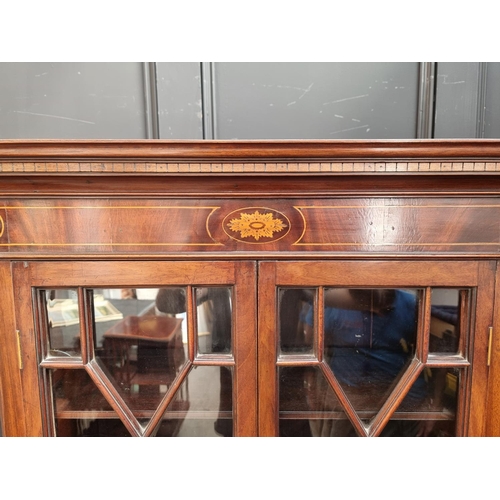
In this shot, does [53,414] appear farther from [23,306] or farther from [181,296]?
[181,296]

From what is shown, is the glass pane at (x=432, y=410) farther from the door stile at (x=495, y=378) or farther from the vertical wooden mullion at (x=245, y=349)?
the vertical wooden mullion at (x=245, y=349)

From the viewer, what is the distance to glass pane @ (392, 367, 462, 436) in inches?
20.5

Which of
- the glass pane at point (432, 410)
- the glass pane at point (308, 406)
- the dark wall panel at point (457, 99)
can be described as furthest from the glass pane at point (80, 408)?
the dark wall panel at point (457, 99)

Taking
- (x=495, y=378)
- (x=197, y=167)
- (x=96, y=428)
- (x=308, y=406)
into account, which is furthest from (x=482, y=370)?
(x=96, y=428)

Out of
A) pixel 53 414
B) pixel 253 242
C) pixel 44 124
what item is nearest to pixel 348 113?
pixel 253 242

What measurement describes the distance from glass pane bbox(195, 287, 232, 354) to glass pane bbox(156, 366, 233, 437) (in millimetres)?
37

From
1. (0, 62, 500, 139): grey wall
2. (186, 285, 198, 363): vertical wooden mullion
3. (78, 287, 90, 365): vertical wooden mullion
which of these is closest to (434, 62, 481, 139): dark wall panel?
(0, 62, 500, 139): grey wall

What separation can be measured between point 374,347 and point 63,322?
0.52 metres

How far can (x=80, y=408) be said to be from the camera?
0.54 meters

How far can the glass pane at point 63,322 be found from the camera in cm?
51

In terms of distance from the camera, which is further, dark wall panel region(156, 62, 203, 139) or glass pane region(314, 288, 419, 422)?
dark wall panel region(156, 62, 203, 139)

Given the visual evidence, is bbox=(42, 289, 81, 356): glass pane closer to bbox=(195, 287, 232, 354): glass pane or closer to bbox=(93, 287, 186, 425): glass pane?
bbox=(93, 287, 186, 425): glass pane

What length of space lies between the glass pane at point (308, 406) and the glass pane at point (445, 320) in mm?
186

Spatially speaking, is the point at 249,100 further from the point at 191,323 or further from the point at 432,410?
the point at 432,410
